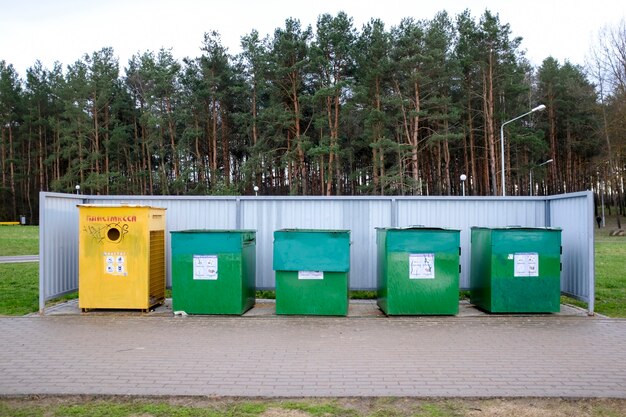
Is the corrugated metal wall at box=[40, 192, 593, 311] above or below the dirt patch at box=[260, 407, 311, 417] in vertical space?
above

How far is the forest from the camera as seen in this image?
126ft

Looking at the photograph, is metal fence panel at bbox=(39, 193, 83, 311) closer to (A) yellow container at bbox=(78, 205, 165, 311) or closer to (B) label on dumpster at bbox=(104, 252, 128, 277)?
(A) yellow container at bbox=(78, 205, 165, 311)

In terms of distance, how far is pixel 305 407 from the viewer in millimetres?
4633

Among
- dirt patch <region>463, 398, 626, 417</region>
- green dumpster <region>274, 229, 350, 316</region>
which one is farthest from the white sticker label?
dirt patch <region>463, 398, 626, 417</region>

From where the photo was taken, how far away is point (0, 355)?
638 cm

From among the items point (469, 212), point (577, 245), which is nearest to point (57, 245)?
point (469, 212)

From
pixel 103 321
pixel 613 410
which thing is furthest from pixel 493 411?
pixel 103 321

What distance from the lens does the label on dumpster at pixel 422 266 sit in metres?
8.84

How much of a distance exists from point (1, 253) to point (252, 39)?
1107 inches

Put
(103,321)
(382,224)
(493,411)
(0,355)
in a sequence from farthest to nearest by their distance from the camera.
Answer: (382,224)
(103,321)
(0,355)
(493,411)

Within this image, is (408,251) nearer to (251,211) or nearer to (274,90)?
(251,211)

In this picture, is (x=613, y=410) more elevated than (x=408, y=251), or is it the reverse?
(x=408, y=251)

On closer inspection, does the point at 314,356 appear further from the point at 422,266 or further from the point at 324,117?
the point at 324,117

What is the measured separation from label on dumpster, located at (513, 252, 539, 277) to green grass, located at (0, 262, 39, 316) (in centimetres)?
839
